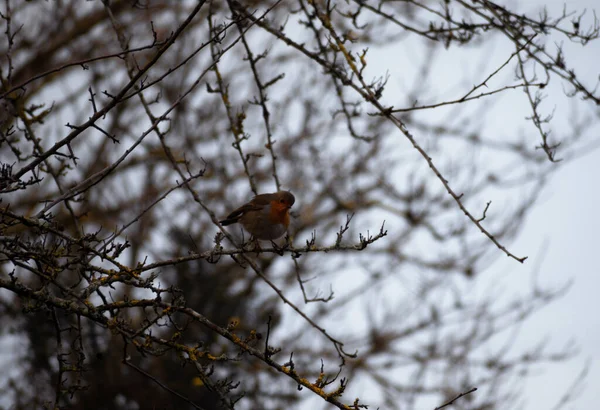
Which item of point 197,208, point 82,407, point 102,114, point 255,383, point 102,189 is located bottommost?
point 102,114

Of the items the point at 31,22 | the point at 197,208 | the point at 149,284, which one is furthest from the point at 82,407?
the point at 149,284

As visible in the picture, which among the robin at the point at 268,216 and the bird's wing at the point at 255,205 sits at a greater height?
the bird's wing at the point at 255,205

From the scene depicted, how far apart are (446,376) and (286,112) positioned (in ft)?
18.1

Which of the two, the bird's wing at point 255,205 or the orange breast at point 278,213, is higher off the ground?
the bird's wing at point 255,205

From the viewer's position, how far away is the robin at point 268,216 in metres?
4.78

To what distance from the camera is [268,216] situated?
15.7ft

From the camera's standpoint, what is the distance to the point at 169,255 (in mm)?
11625

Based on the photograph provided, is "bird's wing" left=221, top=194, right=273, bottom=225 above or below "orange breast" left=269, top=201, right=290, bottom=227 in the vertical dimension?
above

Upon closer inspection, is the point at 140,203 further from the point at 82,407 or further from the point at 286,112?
the point at 82,407

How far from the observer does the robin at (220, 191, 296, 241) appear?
478 cm

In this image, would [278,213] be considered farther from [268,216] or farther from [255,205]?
[255,205]

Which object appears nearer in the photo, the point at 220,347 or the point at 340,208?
the point at 220,347

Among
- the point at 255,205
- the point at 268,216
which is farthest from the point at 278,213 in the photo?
the point at 255,205

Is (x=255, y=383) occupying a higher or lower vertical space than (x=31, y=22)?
lower
